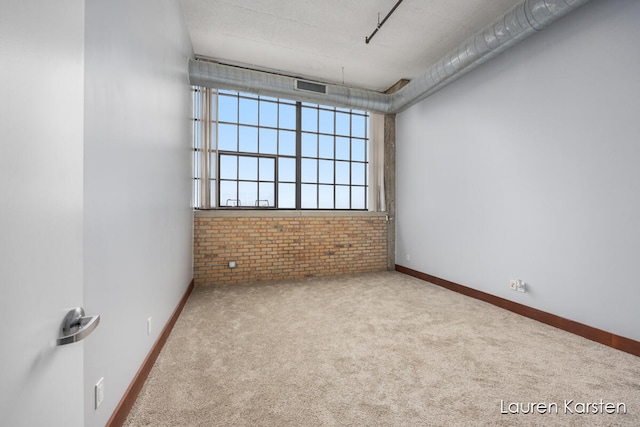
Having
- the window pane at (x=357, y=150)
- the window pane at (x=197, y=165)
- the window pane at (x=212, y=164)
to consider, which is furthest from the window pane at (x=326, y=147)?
the window pane at (x=197, y=165)

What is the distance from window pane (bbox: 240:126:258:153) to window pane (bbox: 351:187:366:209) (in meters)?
2.08

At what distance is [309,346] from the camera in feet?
7.93

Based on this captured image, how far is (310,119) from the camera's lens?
5.28m

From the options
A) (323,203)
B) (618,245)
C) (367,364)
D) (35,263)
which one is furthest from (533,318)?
(35,263)

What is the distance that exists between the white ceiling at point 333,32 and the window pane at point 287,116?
0.58m

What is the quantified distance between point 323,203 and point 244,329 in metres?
3.05

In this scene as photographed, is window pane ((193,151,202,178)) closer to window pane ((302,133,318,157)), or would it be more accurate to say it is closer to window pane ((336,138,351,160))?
window pane ((302,133,318,157))

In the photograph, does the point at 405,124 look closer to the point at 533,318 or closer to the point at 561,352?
the point at 533,318

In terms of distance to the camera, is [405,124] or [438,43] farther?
[405,124]

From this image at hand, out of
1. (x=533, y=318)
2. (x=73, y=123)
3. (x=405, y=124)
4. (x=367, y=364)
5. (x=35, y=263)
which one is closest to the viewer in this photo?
(x=35, y=263)

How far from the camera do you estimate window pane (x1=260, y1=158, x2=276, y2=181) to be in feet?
16.2

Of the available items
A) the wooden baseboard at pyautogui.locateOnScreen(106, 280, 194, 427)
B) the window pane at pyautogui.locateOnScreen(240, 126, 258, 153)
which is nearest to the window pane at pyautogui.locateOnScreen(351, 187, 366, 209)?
the window pane at pyautogui.locateOnScreen(240, 126, 258, 153)

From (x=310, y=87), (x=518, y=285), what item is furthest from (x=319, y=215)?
(x=518, y=285)

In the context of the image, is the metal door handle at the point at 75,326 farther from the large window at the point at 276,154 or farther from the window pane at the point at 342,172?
the window pane at the point at 342,172
